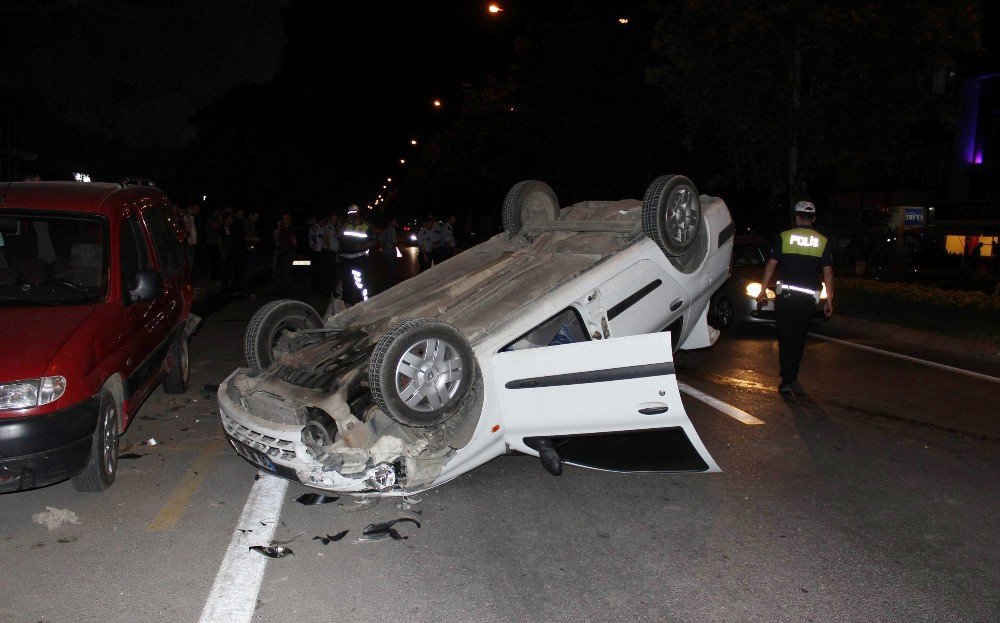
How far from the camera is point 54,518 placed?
4.50 metres

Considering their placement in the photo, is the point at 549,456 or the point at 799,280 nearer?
the point at 549,456

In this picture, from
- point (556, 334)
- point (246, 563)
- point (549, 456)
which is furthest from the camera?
point (556, 334)

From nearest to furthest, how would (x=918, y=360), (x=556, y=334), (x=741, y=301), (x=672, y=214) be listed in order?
(x=556, y=334) → (x=672, y=214) → (x=918, y=360) → (x=741, y=301)

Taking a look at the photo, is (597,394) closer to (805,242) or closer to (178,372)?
(805,242)

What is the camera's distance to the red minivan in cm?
423

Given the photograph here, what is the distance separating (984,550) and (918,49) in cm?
1362

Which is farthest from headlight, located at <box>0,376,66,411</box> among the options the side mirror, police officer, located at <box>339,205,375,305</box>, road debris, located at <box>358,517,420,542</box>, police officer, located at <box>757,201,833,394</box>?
police officer, located at <box>339,205,375,305</box>

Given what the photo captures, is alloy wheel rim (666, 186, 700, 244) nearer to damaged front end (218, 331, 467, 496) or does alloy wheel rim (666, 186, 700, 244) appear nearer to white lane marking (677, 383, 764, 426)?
white lane marking (677, 383, 764, 426)

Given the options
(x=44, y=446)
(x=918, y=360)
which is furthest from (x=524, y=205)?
(x=918, y=360)

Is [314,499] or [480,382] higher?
[480,382]

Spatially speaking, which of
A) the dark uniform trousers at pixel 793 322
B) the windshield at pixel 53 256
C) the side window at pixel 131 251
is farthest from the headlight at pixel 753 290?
the windshield at pixel 53 256

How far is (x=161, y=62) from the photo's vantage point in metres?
14.7

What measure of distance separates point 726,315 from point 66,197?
8950 millimetres

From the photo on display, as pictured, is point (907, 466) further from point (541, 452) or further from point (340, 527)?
point (340, 527)
